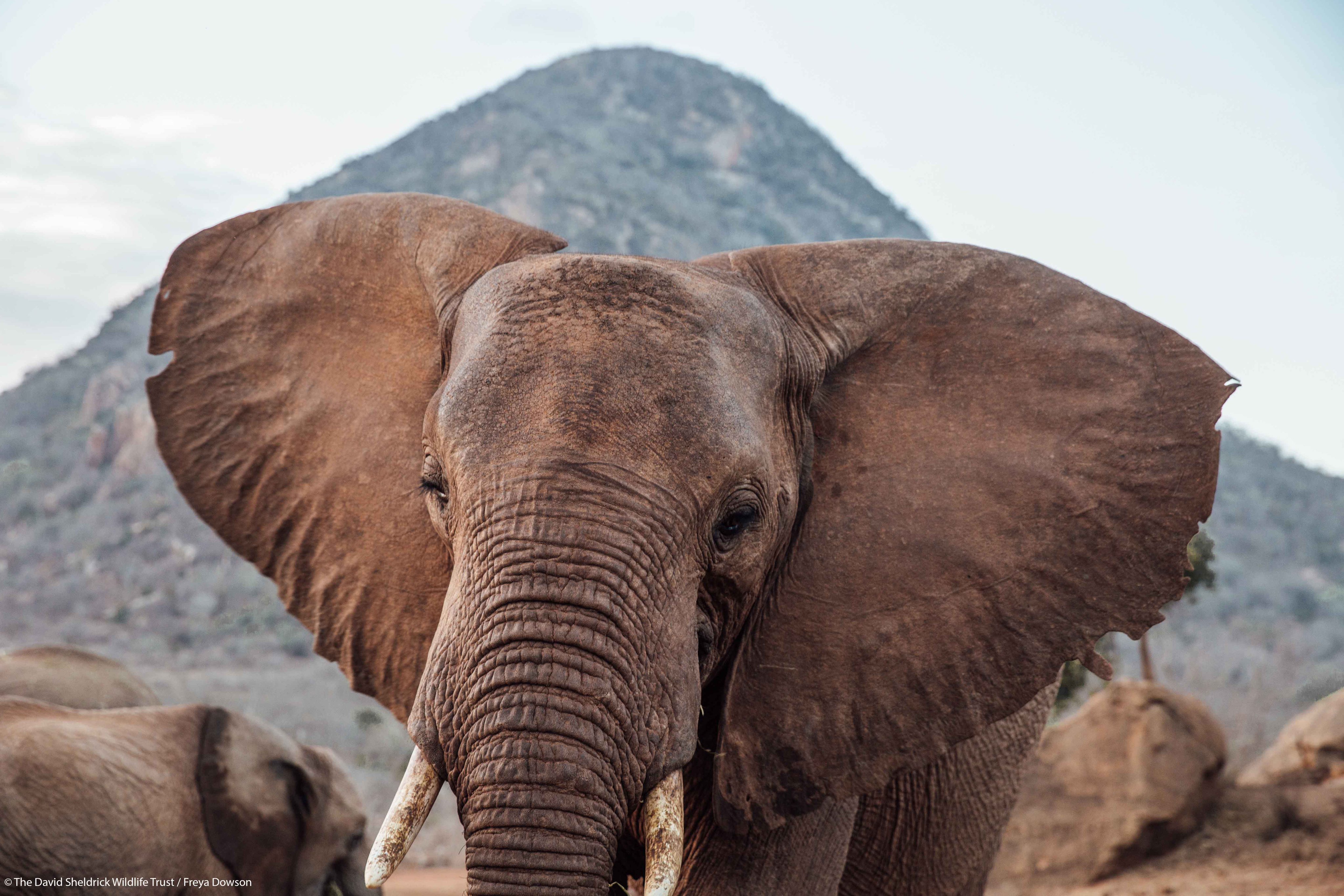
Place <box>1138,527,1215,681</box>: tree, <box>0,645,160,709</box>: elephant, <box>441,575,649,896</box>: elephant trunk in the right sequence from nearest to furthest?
<box>441,575,649,896</box>: elephant trunk, <box>0,645,160,709</box>: elephant, <box>1138,527,1215,681</box>: tree

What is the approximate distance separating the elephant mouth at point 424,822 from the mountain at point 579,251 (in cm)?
971

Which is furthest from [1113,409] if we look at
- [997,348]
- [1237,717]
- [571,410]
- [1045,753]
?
[1237,717]

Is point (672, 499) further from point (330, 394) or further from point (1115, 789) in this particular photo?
point (1115, 789)

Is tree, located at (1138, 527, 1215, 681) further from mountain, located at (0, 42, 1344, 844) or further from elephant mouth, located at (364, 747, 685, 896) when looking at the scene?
elephant mouth, located at (364, 747, 685, 896)

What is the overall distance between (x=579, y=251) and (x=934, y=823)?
3.71 m

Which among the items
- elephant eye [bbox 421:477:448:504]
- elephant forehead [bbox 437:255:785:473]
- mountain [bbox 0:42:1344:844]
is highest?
elephant forehead [bbox 437:255:785:473]

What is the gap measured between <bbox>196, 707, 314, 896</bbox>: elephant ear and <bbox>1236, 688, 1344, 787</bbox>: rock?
7.01 m

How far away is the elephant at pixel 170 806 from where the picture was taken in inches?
221

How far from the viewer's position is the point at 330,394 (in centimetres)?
385

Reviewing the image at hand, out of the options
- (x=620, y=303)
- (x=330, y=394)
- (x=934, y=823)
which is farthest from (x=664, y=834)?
(x=934, y=823)

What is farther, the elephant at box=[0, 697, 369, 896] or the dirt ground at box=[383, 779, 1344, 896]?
the dirt ground at box=[383, 779, 1344, 896]

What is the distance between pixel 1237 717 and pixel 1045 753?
9.61 meters

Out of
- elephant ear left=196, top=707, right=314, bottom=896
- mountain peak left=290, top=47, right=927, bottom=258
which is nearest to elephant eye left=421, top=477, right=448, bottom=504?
elephant ear left=196, top=707, right=314, bottom=896

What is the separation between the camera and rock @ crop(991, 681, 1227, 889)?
8.97 m
